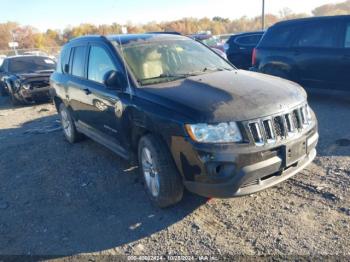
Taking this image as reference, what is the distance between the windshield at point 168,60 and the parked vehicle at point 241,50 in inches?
248

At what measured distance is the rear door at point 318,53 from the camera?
687 centimetres

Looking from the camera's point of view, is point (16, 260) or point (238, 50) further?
point (238, 50)

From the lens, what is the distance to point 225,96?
3.32 meters

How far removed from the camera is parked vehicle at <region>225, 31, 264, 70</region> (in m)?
10.8

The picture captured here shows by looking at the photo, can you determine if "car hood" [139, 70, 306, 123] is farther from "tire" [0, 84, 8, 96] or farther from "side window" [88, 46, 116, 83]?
"tire" [0, 84, 8, 96]

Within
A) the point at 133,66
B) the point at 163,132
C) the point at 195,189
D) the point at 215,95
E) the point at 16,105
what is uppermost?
the point at 133,66

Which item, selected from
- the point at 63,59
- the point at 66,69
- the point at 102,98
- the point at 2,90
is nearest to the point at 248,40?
the point at 63,59

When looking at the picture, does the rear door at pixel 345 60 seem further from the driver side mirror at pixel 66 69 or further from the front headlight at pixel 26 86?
the front headlight at pixel 26 86

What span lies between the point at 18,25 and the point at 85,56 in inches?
2873

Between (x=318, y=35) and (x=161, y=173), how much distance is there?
5.45 metres

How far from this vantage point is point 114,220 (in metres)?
3.62

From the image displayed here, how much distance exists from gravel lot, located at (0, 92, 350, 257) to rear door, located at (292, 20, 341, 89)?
85.2 inches

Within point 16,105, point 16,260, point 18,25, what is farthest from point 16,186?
point 18,25

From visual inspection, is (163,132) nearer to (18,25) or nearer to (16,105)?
(16,105)
